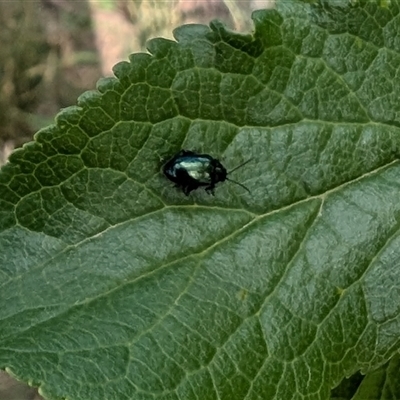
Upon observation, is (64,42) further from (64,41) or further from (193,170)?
(193,170)

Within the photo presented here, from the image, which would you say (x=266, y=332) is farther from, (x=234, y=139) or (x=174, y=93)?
(x=174, y=93)

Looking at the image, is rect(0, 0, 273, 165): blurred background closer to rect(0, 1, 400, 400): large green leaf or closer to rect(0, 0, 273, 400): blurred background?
rect(0, 0, 273, 400): blurred background

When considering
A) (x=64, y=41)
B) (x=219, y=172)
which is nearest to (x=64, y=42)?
(x=64, y=41)

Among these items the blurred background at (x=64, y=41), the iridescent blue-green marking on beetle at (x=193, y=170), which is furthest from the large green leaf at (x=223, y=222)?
the blurred background at (x=64, y=41)

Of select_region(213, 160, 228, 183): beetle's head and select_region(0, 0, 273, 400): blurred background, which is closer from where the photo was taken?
select_region(213, 160, 228, 183): beetle's head

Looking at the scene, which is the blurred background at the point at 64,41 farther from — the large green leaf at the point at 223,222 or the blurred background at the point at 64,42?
the large green leaf at the point at 223,222

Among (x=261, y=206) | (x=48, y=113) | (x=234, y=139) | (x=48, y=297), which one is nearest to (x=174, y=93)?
(x=234, y=139)

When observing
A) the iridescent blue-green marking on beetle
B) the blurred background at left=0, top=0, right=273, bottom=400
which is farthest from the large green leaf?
the blurred background at left=0, top=0, right=273, bottom=400
